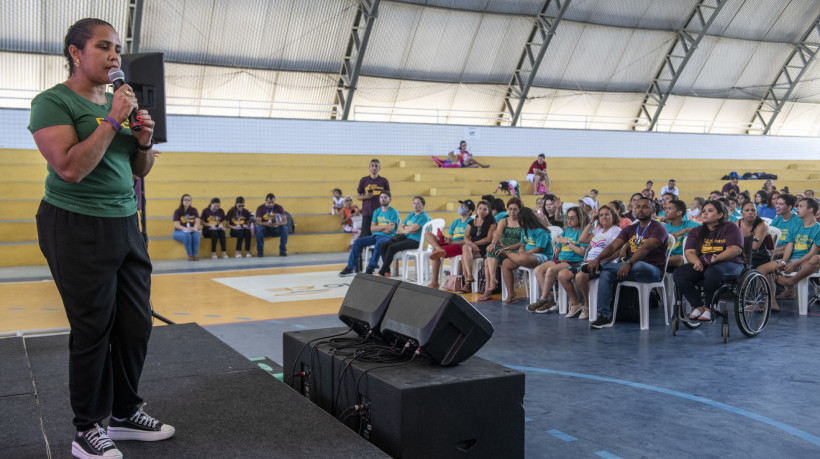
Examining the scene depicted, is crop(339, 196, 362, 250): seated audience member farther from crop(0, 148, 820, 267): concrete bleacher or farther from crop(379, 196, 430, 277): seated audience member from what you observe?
crop(379, 196, 430, 277): seated audience member

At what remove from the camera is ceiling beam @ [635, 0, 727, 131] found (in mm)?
15648

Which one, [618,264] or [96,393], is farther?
[618,264]

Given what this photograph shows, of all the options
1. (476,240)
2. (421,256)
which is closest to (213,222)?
(421,256)

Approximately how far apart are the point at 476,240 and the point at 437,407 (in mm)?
4938

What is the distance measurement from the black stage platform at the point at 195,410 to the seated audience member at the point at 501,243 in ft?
11.6

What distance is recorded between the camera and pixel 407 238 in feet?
25.7

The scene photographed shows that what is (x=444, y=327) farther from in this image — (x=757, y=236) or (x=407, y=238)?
(x=407, y=238)

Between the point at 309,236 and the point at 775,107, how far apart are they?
14.1 m

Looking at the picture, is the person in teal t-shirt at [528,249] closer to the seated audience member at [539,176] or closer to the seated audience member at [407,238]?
the seated audience member at [407,238]

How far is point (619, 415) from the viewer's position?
2.99 metres

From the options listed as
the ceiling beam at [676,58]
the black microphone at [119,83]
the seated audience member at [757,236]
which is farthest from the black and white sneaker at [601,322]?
the ceiling beam at [676,58]

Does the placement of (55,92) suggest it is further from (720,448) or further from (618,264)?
(618,264)

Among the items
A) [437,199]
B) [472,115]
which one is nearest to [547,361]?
[437,199]

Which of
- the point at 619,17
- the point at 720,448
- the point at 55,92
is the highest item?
the point at 619,17
